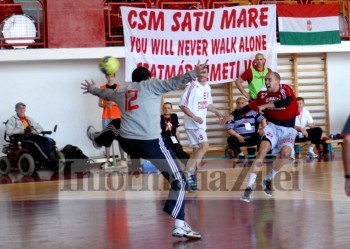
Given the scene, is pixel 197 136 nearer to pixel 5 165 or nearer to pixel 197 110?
pixel 197 110

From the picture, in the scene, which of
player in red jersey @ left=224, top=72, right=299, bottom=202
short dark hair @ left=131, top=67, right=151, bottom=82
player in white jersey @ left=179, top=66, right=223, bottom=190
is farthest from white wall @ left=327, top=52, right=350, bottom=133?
short dark hair @ left=131, top=67, right=151, bottom=82

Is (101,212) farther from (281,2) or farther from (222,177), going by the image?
(281,2)

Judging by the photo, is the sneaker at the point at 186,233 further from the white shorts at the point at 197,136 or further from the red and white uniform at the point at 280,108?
the white shorts at the point at 197,136

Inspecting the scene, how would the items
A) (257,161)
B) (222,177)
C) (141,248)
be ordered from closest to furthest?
(141,248)
(257,161)
(222,177)

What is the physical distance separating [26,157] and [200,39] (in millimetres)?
5452

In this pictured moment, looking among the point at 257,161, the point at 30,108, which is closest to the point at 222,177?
the point at 257,161

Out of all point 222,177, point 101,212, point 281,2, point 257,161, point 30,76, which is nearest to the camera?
point 101,212

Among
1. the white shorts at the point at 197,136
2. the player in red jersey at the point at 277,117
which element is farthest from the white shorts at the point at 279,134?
the white shorts at the point at 197,136

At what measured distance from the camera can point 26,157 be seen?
16.9 meters

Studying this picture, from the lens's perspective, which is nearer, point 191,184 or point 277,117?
point 277,117

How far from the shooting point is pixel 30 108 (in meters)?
19.3

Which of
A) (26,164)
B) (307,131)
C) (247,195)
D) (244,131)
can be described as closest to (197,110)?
(247,195)

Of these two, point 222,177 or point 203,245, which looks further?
point 222,177

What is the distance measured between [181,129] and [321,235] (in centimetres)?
1193
